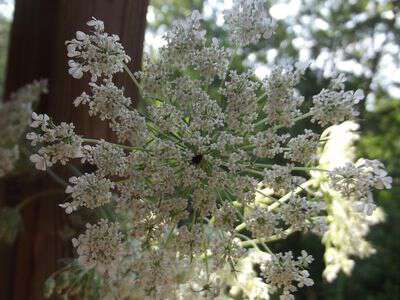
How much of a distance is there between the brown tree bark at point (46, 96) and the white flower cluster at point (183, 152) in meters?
0.12

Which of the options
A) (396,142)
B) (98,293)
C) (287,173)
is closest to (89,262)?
(98,293)

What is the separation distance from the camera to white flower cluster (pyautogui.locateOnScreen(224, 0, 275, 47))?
49 centimetres

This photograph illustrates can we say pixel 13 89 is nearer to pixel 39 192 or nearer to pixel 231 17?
pixel 39 192

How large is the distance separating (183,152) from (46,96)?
0.69 feet

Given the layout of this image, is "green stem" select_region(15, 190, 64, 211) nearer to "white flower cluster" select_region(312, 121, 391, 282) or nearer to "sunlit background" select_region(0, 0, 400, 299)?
"white flower cluster" select_region(312, 121, 391, 282)

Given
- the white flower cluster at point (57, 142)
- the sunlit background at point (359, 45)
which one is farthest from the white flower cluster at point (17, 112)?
the sunlit background at point (359, 45)

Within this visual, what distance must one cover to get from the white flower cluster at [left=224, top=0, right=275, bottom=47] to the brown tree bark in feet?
0.46

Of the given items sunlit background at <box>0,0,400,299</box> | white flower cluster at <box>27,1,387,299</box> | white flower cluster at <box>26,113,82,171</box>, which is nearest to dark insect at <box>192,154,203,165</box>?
white flower cluster at <box>27,1,387,299</box>

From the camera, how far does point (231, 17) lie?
1.65 feet

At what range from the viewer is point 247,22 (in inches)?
19.3

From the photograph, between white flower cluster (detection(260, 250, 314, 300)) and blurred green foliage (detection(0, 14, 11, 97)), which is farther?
blurred green foliage (detection(0, 14, 11, 97))

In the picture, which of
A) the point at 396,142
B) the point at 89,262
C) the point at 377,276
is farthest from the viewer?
the point at 396,142

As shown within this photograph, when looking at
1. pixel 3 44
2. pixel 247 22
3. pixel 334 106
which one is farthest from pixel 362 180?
pixel 3 44

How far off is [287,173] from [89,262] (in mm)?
194
